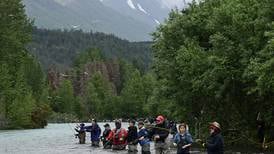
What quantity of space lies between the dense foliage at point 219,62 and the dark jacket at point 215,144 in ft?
43.5

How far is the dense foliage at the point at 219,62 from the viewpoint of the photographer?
3772 cm

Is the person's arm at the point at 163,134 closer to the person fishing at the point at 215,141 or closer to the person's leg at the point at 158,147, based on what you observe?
the person's leg at the point at 158,147

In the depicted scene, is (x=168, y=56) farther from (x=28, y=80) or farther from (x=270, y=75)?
(x=28, y=80)

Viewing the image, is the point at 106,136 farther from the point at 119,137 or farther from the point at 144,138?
the point at 144,138

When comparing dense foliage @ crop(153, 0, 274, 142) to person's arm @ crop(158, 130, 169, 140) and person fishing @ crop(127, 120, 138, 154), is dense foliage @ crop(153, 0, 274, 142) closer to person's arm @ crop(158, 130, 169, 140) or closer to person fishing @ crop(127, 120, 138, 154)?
person fishing @ crop(127, 120, 138, 154)

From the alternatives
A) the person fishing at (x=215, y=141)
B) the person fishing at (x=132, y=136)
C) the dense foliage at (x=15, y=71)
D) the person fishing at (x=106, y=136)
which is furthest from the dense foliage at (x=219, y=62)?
the dense foliage at (x=15, y=71)

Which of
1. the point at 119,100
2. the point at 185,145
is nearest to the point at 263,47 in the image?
the point at 185,145

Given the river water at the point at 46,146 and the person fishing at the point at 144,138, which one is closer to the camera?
the person fishing at the point at 144,138

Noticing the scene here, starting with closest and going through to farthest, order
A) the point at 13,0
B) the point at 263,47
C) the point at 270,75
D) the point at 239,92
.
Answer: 1. the point at 270,75
2. the point at 263,47
3. the point at 239,92
4. the point at 13,0

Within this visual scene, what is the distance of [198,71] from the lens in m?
42.6

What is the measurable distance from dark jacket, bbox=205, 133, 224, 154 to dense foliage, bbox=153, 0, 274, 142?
13245mm

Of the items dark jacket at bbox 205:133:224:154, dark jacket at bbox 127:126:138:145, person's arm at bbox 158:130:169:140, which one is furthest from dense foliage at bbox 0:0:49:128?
dark jacket at bbox 205:133:224:154

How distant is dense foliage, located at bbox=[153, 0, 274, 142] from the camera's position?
37.7 metres

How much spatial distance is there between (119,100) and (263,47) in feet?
458
